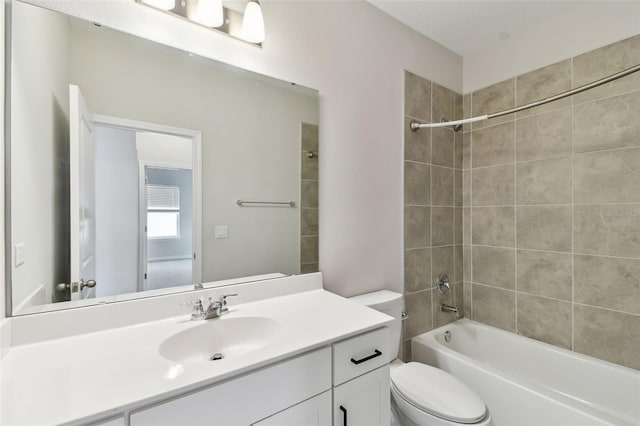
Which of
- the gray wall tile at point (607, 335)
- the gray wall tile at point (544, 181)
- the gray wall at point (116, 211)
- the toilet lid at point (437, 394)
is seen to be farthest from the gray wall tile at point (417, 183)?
the gray wall at point (116, 211)

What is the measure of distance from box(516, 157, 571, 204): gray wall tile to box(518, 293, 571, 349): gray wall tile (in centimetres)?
63

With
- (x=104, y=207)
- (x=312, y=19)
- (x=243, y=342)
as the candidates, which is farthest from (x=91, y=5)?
(x=243, y=342)

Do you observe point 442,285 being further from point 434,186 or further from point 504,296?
point 434,186

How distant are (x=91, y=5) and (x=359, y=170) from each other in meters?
1.27

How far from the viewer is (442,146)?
206 centimetres

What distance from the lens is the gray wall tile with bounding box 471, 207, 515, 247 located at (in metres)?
1.97

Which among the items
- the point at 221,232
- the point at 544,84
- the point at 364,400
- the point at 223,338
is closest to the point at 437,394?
the point at 364,400

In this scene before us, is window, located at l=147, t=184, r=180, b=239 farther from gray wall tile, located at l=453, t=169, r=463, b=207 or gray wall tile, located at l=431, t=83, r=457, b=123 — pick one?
gray wall tile, located at l=453, t=169, r=463, b=207

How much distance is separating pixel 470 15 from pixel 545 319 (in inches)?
76.2

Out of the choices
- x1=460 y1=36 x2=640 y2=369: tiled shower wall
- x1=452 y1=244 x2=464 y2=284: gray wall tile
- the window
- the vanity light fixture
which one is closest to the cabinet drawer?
the window

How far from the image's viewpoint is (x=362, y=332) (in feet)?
3.16

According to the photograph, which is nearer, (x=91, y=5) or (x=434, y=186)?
(x=91, y=5)

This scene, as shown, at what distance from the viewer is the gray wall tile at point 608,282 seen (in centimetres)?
150

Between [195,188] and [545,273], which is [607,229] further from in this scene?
[195,188]
